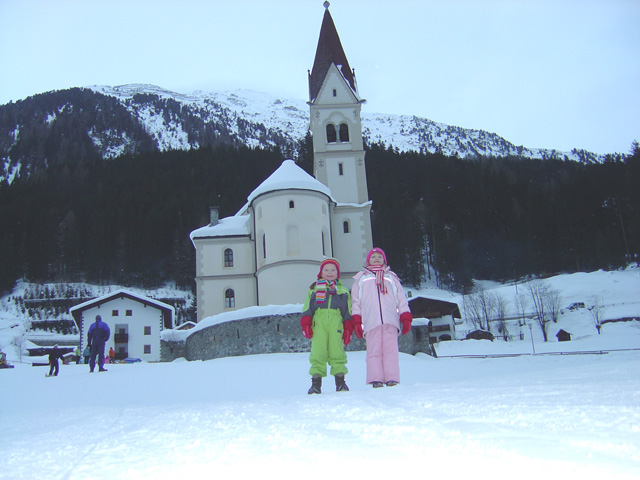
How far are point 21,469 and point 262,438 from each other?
107cm

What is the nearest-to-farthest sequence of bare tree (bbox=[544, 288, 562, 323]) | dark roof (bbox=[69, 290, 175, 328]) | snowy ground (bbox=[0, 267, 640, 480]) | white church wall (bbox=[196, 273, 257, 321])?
snowy ground (bbox=[0, 267, 640, 480])
white church wall (bbox=[196, 273, 257, 321])
dark roof (bbox=[69, 290, 175, 328])
bare tree (bbox=[544, 288, 562, 323])

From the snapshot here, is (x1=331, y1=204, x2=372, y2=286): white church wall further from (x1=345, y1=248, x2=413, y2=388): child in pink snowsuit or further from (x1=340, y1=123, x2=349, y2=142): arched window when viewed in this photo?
(x1=345, y1=248, x2=413, y2=388): child in pink snowsuit

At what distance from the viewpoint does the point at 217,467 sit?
2.24 m

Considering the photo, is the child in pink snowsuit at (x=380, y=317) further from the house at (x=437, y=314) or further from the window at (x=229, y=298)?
the house at (x=437, y=314)

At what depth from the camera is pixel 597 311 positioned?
5188 centimetres

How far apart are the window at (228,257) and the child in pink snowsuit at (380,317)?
1018 inches

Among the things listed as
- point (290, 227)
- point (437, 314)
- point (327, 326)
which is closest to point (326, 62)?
point (290, 227)

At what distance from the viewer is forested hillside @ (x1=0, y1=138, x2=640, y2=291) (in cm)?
7844

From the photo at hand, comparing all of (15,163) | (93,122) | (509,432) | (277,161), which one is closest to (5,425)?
(509,432)

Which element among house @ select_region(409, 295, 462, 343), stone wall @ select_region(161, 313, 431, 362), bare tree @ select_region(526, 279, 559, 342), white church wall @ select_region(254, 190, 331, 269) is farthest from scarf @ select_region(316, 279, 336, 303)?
house @ select_region(409, 295, 462, 343)

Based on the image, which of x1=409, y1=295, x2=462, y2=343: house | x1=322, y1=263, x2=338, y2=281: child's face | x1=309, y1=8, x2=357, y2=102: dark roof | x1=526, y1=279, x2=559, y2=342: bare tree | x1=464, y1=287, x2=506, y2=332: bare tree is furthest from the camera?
x1=464, y1=287, x2=506, y2=332: bare tree

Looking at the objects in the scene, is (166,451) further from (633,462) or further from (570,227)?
(570,227)

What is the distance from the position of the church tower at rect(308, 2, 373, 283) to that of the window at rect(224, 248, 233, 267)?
19.7 ft

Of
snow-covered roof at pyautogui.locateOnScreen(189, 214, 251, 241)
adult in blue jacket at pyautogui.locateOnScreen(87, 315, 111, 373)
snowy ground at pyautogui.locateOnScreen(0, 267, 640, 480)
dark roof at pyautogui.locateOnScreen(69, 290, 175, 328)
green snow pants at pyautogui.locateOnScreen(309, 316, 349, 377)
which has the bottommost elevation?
snowy ground at pyautogui.locateOnScreen(0, 267, 640, 480)
